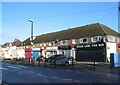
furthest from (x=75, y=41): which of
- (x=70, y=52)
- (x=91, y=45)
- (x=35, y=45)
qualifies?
(x=35, y=45)

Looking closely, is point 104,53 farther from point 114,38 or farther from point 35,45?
point 35,45

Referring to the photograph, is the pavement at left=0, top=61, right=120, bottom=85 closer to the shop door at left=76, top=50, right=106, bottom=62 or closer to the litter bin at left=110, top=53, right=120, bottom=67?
the litter bin at left=110, top=53, right=120, bottom=67

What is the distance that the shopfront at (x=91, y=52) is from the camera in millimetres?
50719

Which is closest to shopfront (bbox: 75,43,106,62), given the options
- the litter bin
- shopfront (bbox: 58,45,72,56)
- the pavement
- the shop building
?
the shop building

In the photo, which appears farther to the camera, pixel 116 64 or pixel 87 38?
pixel 87 38

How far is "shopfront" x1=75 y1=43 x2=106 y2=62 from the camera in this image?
166 feet

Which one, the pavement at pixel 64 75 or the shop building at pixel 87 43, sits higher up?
the shop building at pixel 87 43

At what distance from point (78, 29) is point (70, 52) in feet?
22.4

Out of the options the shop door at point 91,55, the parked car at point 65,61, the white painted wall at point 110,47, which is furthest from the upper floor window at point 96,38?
the parked car at point 65,61

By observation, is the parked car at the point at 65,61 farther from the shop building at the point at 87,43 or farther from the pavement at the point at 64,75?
the pavement at the point at 64,75

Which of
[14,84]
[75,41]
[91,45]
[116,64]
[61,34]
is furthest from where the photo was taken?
[61,34]

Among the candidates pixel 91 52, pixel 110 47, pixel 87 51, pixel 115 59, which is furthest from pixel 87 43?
pixel 115 59

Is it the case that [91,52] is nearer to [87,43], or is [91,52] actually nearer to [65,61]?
[87,43]

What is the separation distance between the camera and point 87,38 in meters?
56.0
